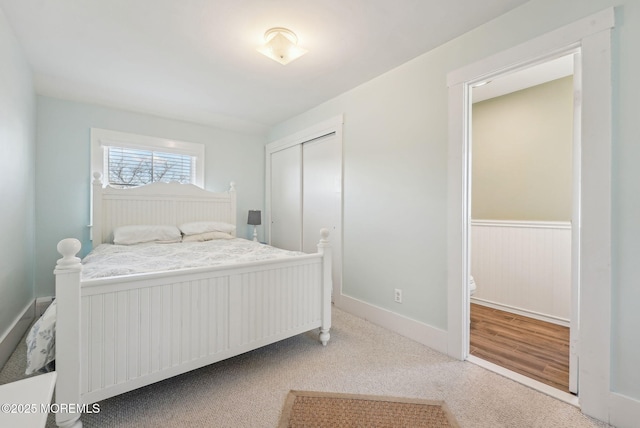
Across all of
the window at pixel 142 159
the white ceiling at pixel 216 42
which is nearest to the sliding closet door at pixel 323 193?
the white ceiling at pixel 216 42

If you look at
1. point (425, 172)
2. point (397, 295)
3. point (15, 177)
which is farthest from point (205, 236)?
point (425, 172)

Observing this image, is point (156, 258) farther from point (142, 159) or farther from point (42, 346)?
point (142, 159)

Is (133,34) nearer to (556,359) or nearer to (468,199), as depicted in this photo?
(468,199)

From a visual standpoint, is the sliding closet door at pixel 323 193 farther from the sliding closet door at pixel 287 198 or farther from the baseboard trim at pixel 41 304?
the baseboard trim at pixel 41 304

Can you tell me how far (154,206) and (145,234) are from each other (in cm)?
51

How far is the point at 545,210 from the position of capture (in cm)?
286

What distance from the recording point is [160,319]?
1560 mm

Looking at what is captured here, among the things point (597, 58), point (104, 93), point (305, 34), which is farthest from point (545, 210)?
point (104, 93)

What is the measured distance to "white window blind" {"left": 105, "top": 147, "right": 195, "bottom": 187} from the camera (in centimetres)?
338

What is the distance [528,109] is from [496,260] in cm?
165

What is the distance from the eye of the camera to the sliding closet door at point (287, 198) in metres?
3.89

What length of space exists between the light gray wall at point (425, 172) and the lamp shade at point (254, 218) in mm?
1499

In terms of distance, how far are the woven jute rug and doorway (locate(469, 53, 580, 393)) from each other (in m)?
0.95

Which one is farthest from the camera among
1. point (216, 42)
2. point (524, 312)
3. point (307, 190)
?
point (307, 190)
